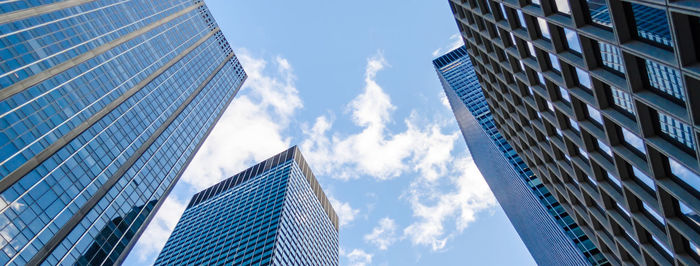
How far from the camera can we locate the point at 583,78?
19.0 metres

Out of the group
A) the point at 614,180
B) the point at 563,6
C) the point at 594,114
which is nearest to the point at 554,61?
the point at 594,114

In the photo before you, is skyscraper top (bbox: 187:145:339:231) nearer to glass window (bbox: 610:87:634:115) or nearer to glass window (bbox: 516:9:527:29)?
glass window (bbox: 516:9:527:29)

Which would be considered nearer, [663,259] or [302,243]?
[663,259]

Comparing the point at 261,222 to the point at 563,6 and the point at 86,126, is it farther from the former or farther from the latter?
the point at 563,6

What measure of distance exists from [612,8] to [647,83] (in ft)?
10.6

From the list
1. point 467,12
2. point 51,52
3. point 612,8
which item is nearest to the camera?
point 612,8

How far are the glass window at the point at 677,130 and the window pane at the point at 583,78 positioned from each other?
13.4 feet

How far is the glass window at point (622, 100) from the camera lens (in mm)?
16094

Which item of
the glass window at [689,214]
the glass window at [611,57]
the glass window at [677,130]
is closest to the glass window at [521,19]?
the glass window at [611,57]

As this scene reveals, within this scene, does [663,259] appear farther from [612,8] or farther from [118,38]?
[118,38]

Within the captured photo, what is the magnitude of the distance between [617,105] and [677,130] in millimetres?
3610

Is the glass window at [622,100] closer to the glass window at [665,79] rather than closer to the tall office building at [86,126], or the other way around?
the glass window at [665,79]

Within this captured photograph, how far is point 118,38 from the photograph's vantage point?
277 feet

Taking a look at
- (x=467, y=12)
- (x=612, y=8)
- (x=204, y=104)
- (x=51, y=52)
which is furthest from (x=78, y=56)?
(x=612, y=8)
